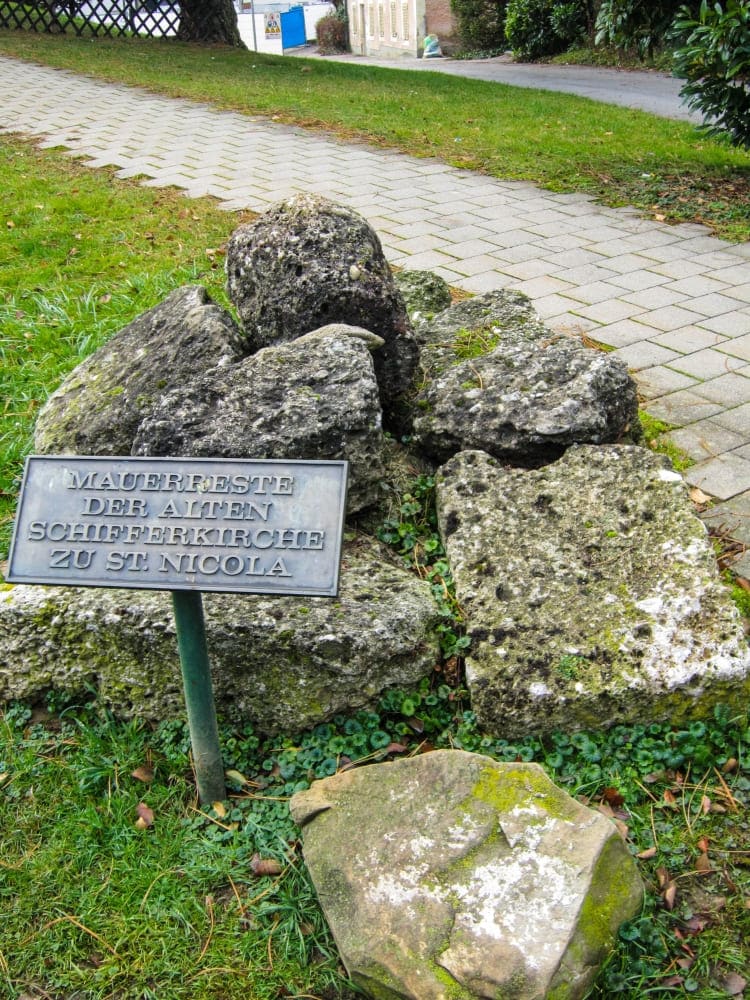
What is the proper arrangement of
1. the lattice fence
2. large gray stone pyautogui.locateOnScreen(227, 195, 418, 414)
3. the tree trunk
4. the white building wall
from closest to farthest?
large gray stone pyautogui.locateOnScreen(227, 195, 418, 414) < the tree trunk < the lattice fence < the white building wall

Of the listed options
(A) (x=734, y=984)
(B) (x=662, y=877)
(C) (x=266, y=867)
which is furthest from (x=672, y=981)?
(C) (x=266, y=867)

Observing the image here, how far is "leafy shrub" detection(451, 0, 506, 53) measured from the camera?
24.8m

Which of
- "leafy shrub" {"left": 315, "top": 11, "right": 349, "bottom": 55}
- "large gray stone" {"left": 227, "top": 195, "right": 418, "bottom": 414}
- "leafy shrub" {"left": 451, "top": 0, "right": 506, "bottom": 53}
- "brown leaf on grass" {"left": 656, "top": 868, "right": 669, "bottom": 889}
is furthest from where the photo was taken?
"leafy shrub" {"left": 315, "top": 11, "right": 349, "bottom": 55}

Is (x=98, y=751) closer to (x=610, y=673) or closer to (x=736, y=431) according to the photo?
(x=610, y=673)

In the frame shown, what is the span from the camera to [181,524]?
2322mm

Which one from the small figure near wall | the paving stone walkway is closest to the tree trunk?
the small figure near wall

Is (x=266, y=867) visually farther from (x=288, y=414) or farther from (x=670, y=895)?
(x=288, y=414)

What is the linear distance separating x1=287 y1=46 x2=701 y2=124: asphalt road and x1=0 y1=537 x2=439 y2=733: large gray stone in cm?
1136

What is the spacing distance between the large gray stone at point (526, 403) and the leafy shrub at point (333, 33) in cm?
3263

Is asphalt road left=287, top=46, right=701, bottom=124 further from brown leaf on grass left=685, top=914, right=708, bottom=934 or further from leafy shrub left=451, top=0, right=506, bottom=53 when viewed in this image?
brown leaf on grass left=685, top=914, right=708, bottom=934

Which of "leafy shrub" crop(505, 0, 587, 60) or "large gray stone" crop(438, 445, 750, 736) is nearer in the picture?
"large gray stone" crop(438, 445, 750, 736)

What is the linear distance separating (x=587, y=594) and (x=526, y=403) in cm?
91

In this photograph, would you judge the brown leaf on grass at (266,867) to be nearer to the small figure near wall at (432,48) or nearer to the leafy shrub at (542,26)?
the leafy shrub at (542,26)

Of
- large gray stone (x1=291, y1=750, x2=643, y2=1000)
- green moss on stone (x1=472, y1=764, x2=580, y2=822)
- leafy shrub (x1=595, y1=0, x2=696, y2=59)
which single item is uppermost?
leafy shrub (x1=595, y1=0, x2=696, y2=59)
